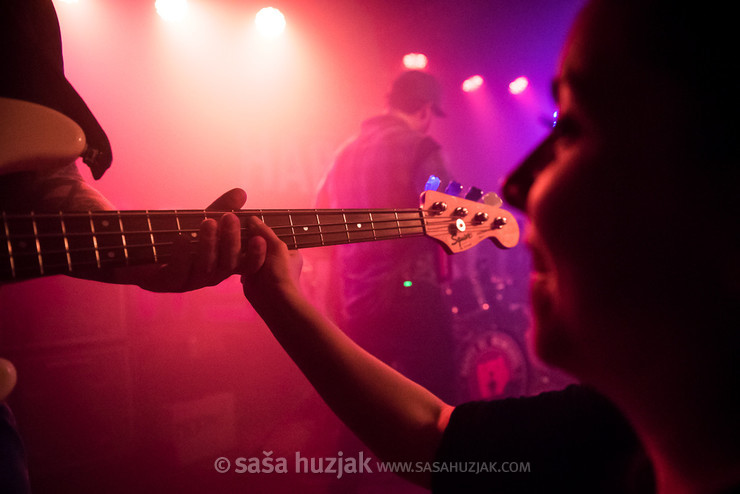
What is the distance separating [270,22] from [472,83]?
277 centimetres

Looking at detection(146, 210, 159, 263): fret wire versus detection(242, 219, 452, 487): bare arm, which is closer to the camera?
detection(242, 219, 452, 487): bare arm

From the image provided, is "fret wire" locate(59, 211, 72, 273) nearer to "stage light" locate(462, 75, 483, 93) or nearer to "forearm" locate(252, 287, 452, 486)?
"forearm" locate(252, 287, 452, 486)

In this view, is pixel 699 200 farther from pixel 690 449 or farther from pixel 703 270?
pixel 690 449

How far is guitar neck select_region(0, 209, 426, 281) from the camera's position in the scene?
0.93 metres

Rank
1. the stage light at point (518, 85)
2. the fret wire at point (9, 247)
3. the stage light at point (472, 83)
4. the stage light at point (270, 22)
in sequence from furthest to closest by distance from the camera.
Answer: the stage light at point (518, 85) < the stage light at point (472, 83) < the stage light at point (270, 22) < the fret wire at point (9, 247)

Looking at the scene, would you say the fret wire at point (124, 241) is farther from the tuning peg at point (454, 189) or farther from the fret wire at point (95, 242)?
the tuning peg at point (454, 189)

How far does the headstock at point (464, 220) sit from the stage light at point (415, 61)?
315 cm

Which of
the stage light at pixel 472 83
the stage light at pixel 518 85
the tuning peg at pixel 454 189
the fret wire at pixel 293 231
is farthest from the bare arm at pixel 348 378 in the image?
the stage light at pixel 518 85

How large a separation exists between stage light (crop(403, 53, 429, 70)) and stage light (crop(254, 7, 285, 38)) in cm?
159

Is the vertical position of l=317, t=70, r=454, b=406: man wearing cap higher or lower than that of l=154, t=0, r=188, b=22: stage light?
lower

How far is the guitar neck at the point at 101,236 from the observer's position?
0.93 meters

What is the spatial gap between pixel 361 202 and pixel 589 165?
314 cm

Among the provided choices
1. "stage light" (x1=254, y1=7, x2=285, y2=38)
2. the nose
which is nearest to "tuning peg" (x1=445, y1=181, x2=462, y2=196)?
the nose

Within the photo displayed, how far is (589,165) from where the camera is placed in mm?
605
